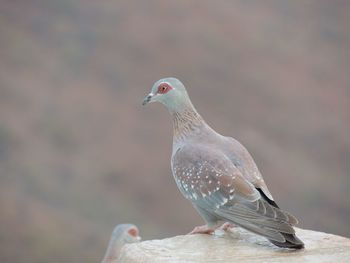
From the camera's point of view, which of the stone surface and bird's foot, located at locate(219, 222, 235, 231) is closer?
the stone surface

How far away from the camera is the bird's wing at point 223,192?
5840mm

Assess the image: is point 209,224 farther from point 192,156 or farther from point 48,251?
point 48,251

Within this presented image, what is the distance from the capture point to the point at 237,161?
6.31 m

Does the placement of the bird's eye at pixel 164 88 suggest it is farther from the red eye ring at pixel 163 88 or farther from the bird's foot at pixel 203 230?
the bird's foot at pixel 203 230

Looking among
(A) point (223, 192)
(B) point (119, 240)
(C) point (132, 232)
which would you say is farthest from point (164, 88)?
(C) point (132, 232)

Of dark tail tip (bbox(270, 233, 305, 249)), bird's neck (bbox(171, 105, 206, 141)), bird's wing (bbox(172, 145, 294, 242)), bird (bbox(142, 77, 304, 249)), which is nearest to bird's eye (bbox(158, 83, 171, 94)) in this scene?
bird (bbox(142, 77, 304, 249))

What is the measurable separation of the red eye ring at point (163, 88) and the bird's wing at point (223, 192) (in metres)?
0.50

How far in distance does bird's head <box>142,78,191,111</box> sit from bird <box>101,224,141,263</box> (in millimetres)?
3244

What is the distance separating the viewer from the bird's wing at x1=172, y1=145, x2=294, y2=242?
584 cm

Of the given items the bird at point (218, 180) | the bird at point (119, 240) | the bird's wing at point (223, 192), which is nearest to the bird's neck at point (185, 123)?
the bird at point (218, 180)

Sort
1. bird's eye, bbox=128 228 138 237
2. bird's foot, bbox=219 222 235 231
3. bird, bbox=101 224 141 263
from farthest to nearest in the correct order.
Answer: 1. bird's eye, bbox=128 228 138 237
2. bird, bbox=101 224 141 263
3. bird's foot, bbox=219 222 235 231

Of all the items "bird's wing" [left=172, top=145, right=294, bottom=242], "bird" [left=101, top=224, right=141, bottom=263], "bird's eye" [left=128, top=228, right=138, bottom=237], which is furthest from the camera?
"bird's eye" [left=128, top=228, right=138, bottom=237]

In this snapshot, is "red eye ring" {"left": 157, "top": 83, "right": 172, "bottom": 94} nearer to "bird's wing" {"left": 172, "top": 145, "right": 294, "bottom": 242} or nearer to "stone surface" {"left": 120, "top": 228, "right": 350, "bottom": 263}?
"bird's wing" {"left": 172, "top": 145, "right": 294, "bottom": 242}

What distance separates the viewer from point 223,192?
20.2 feet
